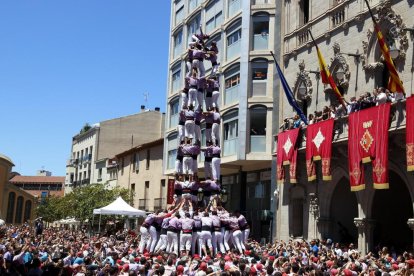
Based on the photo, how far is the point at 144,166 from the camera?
189ft

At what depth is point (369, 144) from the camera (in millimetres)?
22359

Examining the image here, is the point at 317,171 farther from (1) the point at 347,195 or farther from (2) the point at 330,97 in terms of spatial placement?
(2) the point at 330,97

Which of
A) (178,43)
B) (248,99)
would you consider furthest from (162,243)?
(178,43)

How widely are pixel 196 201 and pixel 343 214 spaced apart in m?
8.22

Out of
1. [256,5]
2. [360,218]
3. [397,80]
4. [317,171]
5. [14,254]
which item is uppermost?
[256,5]

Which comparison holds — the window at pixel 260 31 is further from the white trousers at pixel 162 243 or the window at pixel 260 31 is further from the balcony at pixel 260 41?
the white trousers at pixel 162 243

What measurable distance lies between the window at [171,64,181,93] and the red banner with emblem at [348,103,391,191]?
24703 millimetres

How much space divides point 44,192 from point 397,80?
101 m

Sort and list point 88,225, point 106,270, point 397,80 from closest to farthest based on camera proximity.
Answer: point 106,270
point 397,80
point 88,225

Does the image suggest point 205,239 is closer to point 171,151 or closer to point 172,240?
point 172,240

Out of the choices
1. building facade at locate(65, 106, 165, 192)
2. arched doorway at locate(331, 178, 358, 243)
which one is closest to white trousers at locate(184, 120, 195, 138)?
arched doorway at locate(331, 178, 358, 243)

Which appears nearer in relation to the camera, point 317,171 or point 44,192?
point 317,171

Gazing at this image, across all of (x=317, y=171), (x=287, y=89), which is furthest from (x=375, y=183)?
(x=287, y=89)

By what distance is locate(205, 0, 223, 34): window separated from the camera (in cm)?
4038
